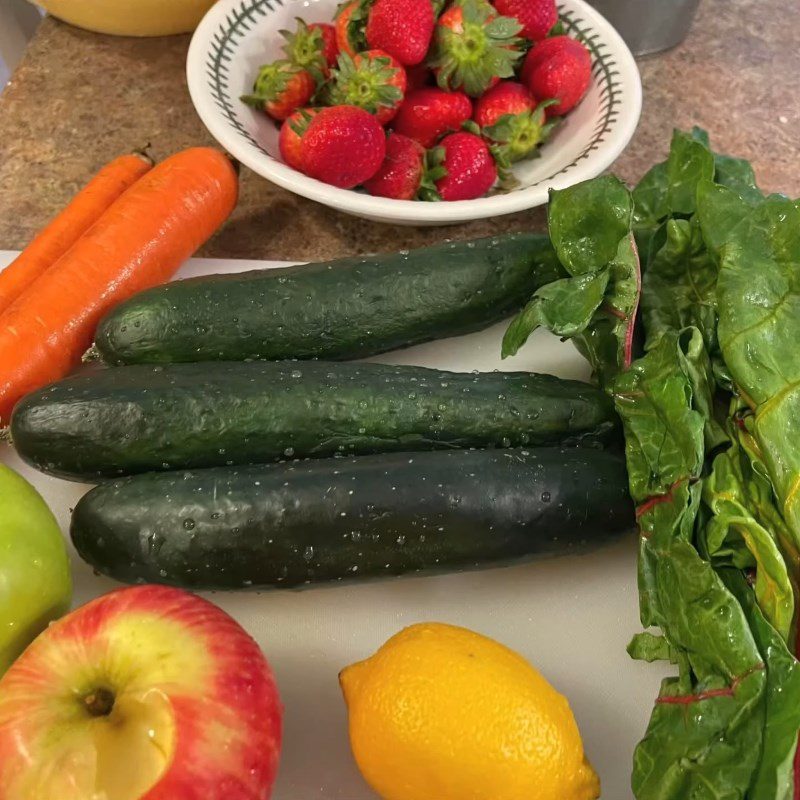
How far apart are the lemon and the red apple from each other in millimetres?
79

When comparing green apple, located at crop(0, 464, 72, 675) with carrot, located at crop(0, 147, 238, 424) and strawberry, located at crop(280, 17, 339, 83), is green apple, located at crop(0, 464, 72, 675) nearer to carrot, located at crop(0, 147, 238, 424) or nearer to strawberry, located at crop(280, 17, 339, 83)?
carrot, located at crop(0, 147, 238, 424)

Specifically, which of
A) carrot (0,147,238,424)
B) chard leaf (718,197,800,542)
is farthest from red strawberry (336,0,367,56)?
chard leaf (718,197,800,542)

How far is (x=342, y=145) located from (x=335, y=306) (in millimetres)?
216

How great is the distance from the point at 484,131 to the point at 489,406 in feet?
1.41

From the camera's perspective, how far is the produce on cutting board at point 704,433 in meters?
0.56

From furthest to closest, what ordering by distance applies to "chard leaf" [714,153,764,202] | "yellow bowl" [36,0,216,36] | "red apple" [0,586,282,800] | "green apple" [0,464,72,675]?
"yellow bowl" [36,0,216,36] < "chard leaf" [714,153,764,202] < "green apple" [0,464,72,675] < "red apple" [0,586,282,800]

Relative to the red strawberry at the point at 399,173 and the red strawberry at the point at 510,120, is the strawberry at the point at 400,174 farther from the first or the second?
the red strawberry at the point at 510,120

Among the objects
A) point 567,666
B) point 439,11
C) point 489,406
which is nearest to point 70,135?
point 439,11

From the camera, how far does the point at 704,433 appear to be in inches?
26.7

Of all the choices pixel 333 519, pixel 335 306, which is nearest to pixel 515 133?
pixel 335 306

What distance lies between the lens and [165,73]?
124cm

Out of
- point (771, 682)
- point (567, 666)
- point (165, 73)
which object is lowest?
point (567, 666)

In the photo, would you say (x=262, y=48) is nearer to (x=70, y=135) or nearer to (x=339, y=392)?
(x=70, y=135)

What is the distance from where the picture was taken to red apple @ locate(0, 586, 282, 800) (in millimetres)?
471
